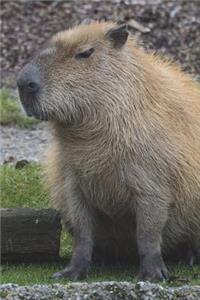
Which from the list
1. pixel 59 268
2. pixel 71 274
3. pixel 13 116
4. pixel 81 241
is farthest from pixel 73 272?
pixel 13 116

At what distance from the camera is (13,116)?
11.2 metres

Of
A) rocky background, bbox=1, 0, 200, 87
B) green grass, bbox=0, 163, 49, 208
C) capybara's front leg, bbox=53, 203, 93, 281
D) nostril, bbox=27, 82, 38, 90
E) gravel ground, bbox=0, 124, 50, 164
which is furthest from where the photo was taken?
rocky background, bbox=1, 0, 200, 87

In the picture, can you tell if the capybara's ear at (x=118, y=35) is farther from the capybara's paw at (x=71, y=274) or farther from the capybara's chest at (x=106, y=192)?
the capybara's paw at (x=71, y=274)

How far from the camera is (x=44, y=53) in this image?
666 centimetres

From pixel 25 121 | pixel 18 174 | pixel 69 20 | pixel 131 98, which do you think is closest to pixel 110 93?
pixel 131 98

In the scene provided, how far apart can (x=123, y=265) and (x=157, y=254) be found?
0.59 metres

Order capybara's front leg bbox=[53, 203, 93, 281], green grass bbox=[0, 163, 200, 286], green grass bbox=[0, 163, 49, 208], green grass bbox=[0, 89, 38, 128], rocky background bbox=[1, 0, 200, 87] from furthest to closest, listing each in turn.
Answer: rocky background bbox=[1, 0, 200, 87], green grass bbox=[0, 89, 38, 128], green grass bbox=[0, 163, 49, 208], capybara's front leg bbox=[53, 203, 93, 281], green grass bbox=[0, 163, 200, 286]

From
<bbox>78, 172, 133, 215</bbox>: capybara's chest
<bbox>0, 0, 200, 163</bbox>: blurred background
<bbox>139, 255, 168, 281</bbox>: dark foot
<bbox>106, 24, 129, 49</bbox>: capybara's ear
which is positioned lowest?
<bbox>139, 255, 168, 281</bbox>: dark foot

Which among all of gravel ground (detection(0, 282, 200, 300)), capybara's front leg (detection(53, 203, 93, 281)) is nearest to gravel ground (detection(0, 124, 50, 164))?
capybara's front leg (detection(53, 203, 93, 281))

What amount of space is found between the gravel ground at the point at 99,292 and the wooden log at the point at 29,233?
1415 millimetres

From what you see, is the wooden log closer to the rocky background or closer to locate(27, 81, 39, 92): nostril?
locate(27, 81, 39, 92): nostril

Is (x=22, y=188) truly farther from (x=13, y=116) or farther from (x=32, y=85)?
(x=13, y=116)

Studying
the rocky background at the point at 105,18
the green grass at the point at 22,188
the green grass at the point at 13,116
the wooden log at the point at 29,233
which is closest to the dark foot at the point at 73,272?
the wooden log at the point at 29,233

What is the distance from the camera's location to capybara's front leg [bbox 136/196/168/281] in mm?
6598
